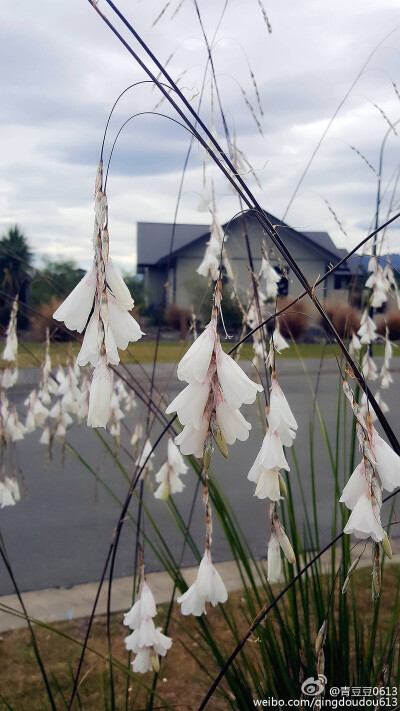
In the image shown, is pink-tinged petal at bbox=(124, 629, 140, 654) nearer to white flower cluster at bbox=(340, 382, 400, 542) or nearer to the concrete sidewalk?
white flower cluster at bbox=(340, 382, 400, 542)

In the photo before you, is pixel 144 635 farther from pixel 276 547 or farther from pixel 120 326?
pixel 120 326

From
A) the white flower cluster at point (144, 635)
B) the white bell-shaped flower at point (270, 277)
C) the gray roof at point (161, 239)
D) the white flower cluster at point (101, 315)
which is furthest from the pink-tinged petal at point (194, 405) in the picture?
the gray roof at point (161, 239)

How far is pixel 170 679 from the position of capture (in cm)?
276

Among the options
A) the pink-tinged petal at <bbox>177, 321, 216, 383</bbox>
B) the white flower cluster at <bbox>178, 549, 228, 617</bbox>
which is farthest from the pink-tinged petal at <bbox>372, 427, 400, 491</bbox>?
the white flower cluster at <bbox>178, 549, 228, 617</bbox>

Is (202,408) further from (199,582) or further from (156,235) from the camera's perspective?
(156,235)

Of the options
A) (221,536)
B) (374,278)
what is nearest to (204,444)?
(374,278)

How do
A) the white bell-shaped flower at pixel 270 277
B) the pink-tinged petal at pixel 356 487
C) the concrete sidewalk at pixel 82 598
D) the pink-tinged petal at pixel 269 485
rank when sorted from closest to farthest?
the pink-tinged petal at pixel 356 487 < the pink-tinged petal at pixel 269 485 < the white bell-shaped flower at pixel 270 277 < the concrete sidewalk at pixel 82 598

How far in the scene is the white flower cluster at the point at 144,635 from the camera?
1716mm

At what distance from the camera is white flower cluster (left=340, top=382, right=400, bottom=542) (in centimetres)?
97

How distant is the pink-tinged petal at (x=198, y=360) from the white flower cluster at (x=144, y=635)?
0.99 metres

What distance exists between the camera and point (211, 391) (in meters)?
0.92

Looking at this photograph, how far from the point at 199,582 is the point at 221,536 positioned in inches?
136

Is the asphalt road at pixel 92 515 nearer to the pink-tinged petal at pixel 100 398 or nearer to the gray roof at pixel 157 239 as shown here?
the pink-tinged petal at pixel 100 398

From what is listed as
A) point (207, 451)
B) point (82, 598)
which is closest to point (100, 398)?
point (207, 451)
